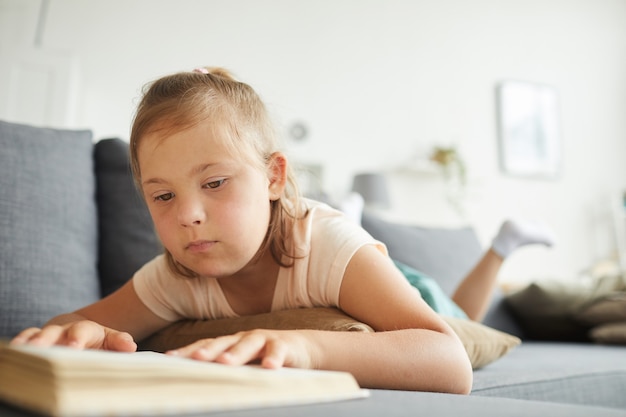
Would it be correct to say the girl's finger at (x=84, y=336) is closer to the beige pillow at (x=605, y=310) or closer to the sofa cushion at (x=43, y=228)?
the sofa cushion at (x=43, y=228)

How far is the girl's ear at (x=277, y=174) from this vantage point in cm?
100

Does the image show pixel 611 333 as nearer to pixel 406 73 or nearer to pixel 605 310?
pixel 605 310

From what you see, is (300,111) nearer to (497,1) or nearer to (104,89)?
(104,89)

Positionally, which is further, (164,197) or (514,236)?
(514,236)

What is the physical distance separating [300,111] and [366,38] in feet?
2.86

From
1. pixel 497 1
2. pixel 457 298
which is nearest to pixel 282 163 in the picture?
pixel 457 298

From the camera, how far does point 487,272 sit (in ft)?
6.01

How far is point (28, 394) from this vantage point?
1.39ft

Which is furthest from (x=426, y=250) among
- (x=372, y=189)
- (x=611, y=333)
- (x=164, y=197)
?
(x=372, y=189)

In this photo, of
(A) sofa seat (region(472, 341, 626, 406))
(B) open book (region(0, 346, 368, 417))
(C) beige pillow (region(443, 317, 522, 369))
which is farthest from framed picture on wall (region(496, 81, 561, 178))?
(B) open book (region(0, 346, 368, 417))

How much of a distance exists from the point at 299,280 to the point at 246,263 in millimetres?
95

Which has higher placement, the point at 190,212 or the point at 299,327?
the point at 190,212

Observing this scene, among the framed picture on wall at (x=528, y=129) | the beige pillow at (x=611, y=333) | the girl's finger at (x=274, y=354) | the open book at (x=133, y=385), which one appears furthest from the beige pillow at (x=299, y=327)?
the framed picture on wall at (x=528, y=129)

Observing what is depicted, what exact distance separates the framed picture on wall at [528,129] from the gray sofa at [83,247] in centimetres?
325
